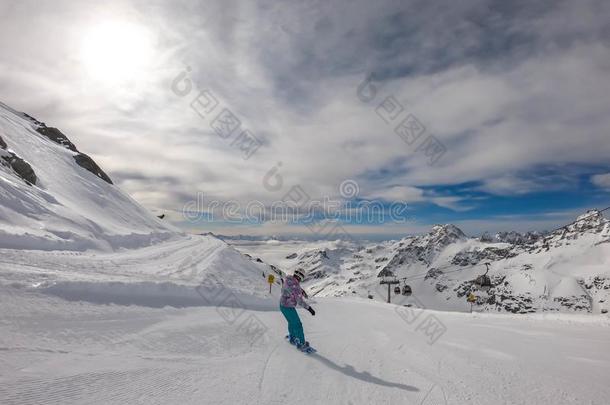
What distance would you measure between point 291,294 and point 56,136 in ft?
238

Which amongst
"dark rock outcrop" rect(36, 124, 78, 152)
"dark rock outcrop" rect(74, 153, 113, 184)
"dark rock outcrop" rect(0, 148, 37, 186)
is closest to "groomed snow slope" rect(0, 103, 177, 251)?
"dark rock outcrop" rect(74, 153, 113, 184)

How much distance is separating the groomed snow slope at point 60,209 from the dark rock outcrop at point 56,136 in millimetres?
14153

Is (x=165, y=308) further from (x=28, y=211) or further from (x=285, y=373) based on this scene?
(x=28, y=211)

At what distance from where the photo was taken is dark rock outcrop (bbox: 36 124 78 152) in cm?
6016

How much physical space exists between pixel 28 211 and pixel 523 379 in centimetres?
2263

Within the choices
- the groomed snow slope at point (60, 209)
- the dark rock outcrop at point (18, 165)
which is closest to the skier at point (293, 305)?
the groomed snow slope at point (60, 209)

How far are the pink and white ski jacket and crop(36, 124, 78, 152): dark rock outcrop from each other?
67881mm

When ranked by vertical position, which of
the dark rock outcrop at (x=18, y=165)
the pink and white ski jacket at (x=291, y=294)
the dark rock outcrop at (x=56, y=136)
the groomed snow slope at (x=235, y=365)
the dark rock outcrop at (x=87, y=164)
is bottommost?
the groomed snow slope at (x=235, y=365)

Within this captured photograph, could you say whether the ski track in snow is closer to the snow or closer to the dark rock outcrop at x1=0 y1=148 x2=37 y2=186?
the snow

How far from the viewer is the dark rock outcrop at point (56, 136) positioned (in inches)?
2368

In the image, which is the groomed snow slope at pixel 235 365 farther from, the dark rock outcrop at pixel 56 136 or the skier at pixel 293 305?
the dark rock outcrop at pixel 56 136

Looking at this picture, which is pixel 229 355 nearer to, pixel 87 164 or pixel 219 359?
pixel 219 359

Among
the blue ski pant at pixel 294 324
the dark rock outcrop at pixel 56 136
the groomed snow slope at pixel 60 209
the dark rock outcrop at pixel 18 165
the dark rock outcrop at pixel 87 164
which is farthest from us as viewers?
the dark rock outcrop at pixel 56 136

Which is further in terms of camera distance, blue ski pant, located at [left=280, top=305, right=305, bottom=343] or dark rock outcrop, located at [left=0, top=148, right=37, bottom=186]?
dark rock outcrop, located at [left=0, top=148, right=37, bottom=186]
